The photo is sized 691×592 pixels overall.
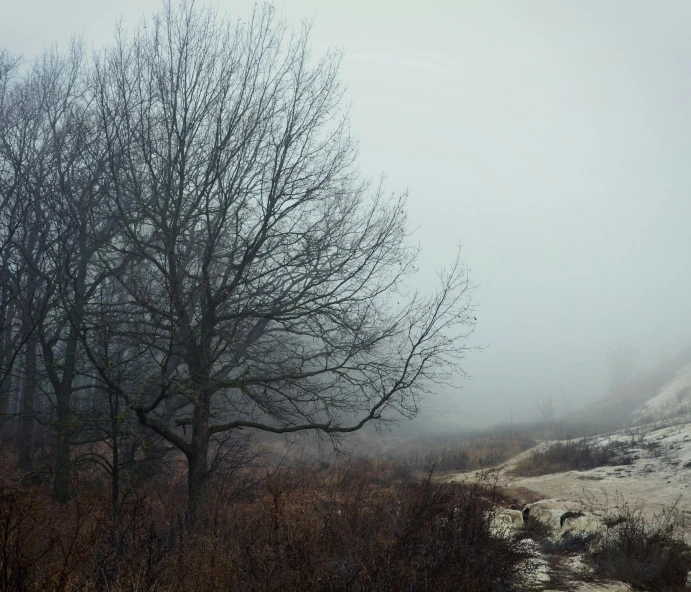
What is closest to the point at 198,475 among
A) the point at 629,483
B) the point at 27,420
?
the point at 27,420

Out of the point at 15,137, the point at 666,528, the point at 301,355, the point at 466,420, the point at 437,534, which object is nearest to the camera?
the point at 437,534

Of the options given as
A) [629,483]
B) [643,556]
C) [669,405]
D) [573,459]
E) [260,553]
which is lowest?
[669,405]

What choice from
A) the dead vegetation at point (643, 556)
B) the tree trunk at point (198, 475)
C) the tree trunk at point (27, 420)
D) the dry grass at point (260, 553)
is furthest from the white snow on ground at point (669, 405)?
the tree trunk at point (27, 420)

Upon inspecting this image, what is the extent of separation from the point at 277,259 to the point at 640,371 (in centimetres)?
8950

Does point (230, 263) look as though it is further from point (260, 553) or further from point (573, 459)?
point (573, 459)

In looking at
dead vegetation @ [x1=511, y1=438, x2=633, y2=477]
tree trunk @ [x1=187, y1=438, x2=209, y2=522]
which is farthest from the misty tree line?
dead vegetation @ [x1=511, y1=438, x2=633, y2=477]

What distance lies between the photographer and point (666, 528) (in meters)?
7.99

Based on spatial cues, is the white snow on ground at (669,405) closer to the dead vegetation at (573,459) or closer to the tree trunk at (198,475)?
the dead vegetation at (573,459)

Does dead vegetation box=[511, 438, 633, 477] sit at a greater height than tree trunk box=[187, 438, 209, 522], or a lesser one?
lesser

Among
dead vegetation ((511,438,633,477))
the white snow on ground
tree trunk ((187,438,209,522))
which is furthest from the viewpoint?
the white snow on ground

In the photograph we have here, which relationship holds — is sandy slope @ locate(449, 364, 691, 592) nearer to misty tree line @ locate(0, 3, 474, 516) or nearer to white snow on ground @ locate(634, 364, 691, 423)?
misty tree line @ locate(0, 3, 474, 516)

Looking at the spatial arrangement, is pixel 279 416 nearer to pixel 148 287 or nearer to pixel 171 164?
pixel 148 287

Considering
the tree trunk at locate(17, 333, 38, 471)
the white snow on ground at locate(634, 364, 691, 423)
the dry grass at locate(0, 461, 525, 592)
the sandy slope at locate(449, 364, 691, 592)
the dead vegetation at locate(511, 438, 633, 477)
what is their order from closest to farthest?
1. the dry grass at locate(0, 461, 525, 592)
2. the sandy slope at locate(449, 364, 691, 592)
3. the tree trunk at locate(17, 333, 38, 471)
4. the dead vegetation at locate(511, 438, 633, 477)
5. the white snow on ground at locate(634, 364, 691, 423)

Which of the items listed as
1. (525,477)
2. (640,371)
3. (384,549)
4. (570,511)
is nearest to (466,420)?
(640,371)
